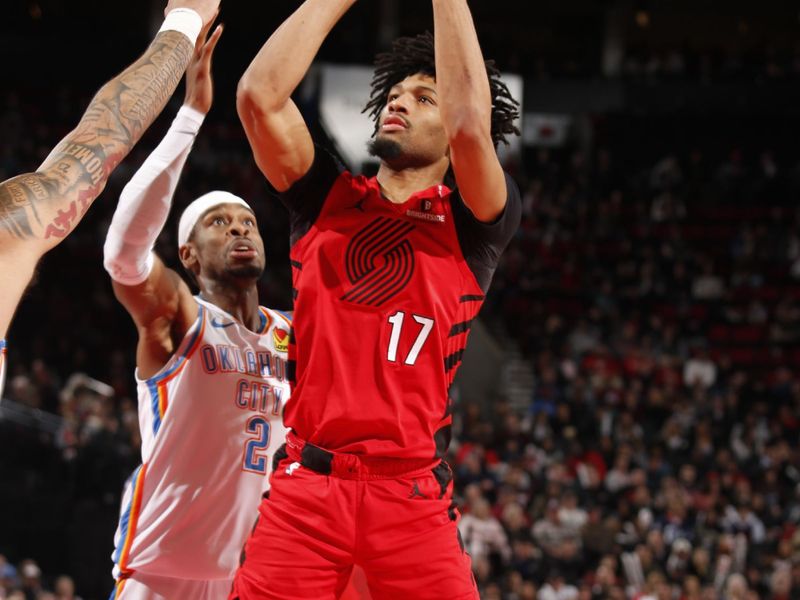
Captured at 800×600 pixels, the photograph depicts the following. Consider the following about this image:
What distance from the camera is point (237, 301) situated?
4449 millimetres

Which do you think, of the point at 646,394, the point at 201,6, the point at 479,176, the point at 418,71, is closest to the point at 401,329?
the point at 479,176

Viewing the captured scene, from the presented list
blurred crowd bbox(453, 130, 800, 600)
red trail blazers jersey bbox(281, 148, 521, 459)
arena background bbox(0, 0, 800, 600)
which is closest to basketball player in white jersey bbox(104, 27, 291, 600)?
red trail blazers jersey bbox(281, 148, 521, 459)

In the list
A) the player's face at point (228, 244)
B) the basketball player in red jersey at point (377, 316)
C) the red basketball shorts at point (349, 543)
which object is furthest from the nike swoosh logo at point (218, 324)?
the red basketball shorts at point (349, 543)

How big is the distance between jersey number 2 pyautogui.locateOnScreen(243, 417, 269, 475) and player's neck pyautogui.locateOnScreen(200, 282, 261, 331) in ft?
1.45

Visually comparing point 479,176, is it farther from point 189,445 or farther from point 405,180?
point 189,445

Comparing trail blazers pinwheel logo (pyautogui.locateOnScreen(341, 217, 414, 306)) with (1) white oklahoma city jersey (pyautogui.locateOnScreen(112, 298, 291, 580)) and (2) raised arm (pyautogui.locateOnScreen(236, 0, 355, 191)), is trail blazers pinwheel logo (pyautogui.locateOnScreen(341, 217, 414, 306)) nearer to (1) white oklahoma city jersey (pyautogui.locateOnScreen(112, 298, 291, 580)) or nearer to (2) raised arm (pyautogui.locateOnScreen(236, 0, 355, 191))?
(2) raised arm (pyautogui.locateOnScreen(236, 0, 355, 191))

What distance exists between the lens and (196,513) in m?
4.16

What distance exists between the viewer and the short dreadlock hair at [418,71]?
12.1ft

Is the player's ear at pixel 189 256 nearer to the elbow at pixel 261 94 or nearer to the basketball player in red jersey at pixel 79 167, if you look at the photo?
the elbow at pixel 261 94

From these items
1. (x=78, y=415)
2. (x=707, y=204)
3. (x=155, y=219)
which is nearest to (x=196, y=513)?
(x=155, y=219)

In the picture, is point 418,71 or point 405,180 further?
point 418,71

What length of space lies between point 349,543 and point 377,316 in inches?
26.2

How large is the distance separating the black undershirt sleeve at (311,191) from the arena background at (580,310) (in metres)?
7.06

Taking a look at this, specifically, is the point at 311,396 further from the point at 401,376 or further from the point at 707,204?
the point at 707,204
